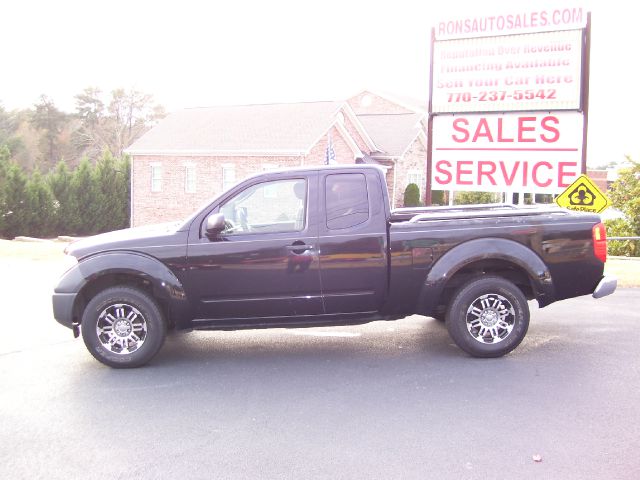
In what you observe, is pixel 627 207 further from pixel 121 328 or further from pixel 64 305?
pixel 64 305

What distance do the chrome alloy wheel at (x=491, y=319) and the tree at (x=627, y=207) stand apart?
51.0 feet

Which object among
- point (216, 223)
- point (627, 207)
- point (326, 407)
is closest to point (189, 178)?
point (627, 207)

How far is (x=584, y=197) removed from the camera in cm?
1195

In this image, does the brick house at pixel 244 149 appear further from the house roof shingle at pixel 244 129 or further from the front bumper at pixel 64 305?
the front bumper at pixel 64 305

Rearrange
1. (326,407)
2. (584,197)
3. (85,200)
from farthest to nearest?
(85,200) → (584,197) → (326,407)

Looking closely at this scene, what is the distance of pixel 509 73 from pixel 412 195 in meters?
18.9

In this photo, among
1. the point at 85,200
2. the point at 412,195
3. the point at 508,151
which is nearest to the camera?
the point at 508,151

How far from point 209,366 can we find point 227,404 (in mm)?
1134

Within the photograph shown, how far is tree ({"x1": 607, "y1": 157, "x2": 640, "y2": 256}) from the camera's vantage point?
20.3 m

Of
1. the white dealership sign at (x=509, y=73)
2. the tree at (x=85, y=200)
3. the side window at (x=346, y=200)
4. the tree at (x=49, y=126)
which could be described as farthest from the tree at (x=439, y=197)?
the tree at (x=49, y=126)

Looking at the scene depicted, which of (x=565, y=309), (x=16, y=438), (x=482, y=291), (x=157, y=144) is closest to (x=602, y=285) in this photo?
(x=482, y=291)

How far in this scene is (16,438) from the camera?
4.57 meters

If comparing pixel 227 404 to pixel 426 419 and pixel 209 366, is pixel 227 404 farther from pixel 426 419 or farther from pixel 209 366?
pixel 426 419

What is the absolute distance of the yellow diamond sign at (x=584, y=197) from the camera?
1176cm
